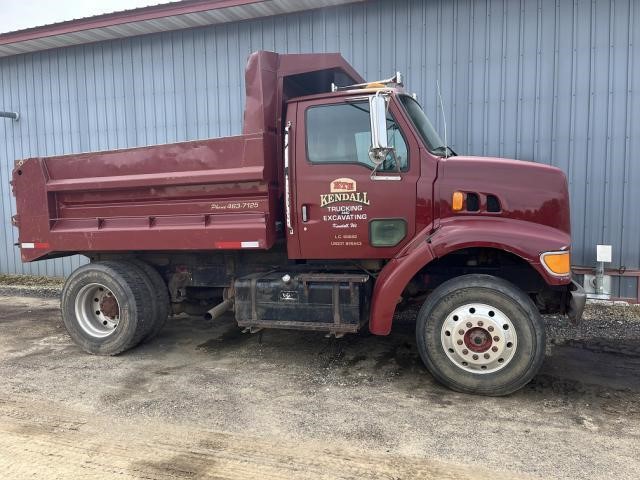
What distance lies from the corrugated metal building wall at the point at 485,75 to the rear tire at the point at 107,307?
13.5ft

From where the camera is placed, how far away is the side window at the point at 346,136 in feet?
14.5

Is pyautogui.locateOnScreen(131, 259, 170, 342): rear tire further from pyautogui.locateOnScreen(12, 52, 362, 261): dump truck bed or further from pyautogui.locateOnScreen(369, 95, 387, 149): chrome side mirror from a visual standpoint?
pyautogui.locateOnScreen(369, 95, 387, 149): chrome side mirror

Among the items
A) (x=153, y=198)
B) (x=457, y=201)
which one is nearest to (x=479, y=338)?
(x=457, y=201)

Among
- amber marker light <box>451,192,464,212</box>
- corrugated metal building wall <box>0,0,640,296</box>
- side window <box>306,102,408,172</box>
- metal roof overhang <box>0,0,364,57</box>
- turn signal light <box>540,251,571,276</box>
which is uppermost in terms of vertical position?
metal roof overhang <box>0,0,364,57</box>

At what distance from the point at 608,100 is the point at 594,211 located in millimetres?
1558

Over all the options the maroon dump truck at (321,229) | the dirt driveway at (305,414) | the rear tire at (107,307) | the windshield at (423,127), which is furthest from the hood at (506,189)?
the rear tire at (107,307)

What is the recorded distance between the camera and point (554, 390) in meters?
4.20

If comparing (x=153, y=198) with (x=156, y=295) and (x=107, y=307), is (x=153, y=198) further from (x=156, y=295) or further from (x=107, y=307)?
(x=107, y=307)

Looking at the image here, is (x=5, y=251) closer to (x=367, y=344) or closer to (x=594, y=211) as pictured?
(x=367, y=344)

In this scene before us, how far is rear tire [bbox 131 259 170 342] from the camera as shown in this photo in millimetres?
5559

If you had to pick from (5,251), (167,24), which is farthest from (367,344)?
(5,251)

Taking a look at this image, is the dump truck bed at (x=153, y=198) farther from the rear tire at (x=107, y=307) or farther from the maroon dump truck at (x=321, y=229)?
the rear tire at (x=107, y=307)

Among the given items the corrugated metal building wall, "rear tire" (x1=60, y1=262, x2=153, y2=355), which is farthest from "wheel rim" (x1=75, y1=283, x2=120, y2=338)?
the corrugated metal building wall

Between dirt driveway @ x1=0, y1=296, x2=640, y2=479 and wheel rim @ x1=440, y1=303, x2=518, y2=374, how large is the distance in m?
0.30
